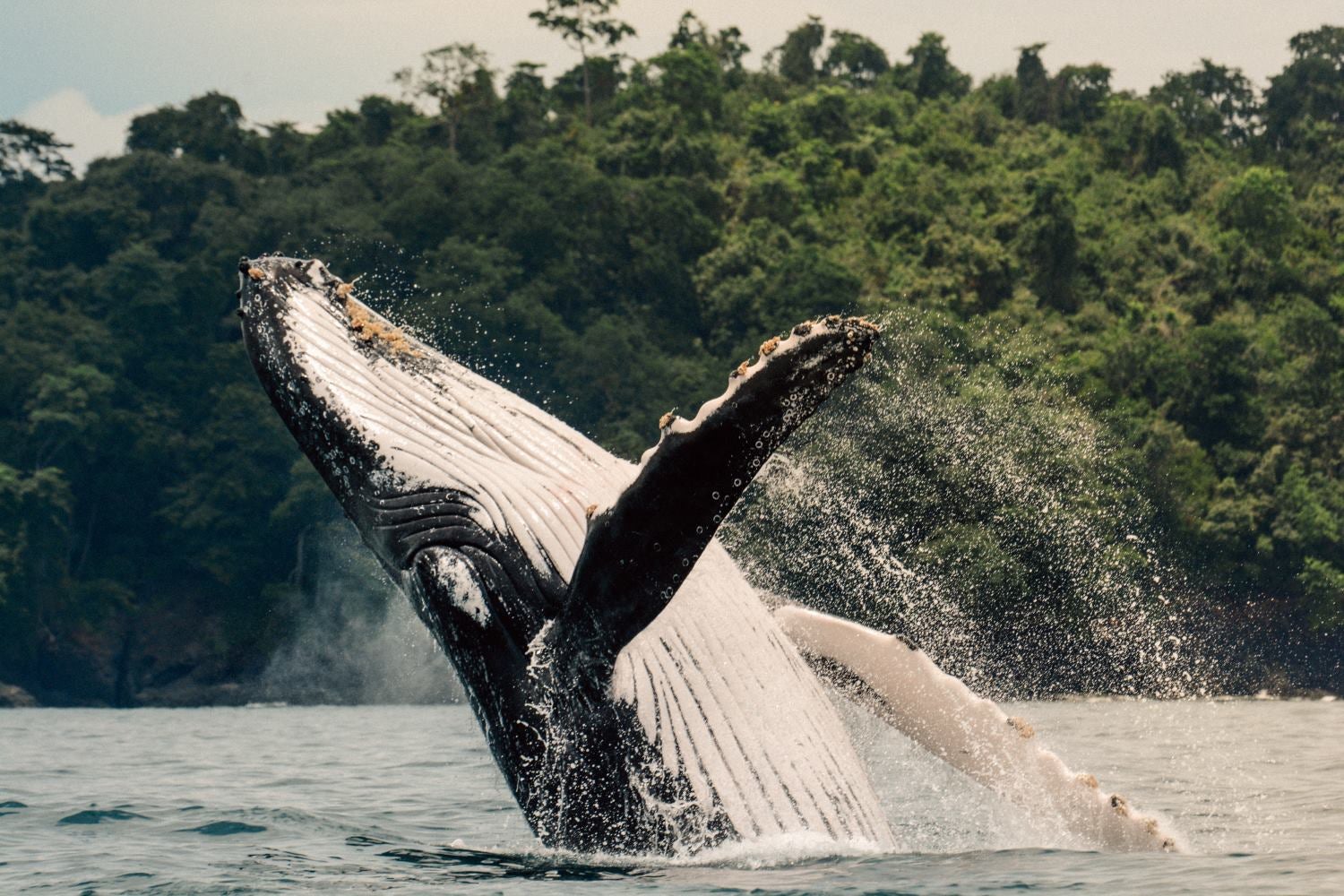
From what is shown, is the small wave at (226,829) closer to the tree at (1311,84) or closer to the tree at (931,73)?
the tree at (1311,84)

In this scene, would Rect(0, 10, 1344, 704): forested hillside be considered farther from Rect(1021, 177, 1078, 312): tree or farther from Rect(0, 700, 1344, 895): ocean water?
Rect(0, 700, 1344, 895): ocean water

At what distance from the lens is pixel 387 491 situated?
22.5 ft

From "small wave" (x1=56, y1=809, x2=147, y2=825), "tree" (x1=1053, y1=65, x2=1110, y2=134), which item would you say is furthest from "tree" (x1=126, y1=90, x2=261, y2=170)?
"small wave" (x1=56, y1=809, x2=147, y2=825)

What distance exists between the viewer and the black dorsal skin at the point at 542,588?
18.5ft

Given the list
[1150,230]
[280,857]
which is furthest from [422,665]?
[280,857]

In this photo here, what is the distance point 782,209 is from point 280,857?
6222 centimetres

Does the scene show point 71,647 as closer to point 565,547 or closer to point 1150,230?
point 1150,230

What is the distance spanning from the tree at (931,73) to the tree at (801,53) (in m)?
8.53

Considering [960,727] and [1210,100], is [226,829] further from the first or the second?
[1210,100]

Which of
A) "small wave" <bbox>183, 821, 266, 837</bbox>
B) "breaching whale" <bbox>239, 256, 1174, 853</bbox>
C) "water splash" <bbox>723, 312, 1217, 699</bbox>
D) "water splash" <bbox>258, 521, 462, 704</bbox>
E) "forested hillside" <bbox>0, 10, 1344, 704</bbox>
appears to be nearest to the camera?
"breaching whale" <bbox>239, 256, 1174, 853</bbox>

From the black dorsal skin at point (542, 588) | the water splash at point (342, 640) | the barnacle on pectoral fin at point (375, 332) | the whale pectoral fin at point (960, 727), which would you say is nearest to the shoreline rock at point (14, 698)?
the water splash at point (342, 640)

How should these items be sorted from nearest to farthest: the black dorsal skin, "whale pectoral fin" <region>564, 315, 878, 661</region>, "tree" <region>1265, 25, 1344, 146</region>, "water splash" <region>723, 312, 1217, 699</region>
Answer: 1. "whale pectoral fin" <region>564, 315, 878, 661</region>
2. the black dorsal skin
3. "water splash" <region>723, 312, 1217, 699</region>
4. "tree" <region>1265, 25, 1344, 146</region>

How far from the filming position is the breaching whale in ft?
21.8

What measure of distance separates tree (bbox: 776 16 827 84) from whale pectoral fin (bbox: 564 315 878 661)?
101579mm
